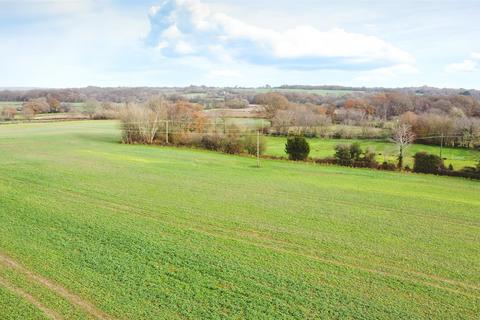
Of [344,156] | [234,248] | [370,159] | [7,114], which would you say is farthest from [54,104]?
[234,248]

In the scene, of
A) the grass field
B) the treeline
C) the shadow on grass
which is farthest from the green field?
the shadow on grass

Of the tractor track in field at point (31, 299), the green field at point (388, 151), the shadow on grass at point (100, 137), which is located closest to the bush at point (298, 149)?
the green field at point (388, 151)

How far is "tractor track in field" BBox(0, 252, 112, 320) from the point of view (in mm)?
9716

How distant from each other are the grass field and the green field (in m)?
10.6

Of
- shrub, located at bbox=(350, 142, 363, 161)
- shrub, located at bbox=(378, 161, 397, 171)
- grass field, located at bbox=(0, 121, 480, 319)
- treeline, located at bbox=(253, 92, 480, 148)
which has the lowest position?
shrub, located at bbox=(378, 161, 397, 171)

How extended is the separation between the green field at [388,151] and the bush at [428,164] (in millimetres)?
1648

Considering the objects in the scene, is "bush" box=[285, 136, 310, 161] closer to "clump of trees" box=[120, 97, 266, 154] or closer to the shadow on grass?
"clump of trees" box=[120, 97, 266, 154]

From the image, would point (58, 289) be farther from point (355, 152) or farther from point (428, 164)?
point (355, 152)

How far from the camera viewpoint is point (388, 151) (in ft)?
135

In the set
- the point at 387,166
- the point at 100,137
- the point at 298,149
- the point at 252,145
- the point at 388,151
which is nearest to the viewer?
the point at 387,166

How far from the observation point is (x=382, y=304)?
10211mm

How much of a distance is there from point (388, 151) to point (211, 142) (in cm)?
1978

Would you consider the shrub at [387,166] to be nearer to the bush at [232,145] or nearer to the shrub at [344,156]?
the shrub at [344,156]

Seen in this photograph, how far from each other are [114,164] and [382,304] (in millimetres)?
25788
